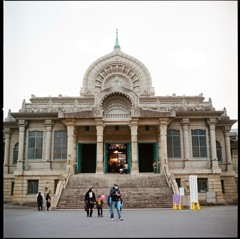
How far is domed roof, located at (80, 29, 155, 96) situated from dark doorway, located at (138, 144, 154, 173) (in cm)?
846

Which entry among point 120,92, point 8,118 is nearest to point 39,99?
point 8,118

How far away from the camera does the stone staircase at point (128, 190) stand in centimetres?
2297

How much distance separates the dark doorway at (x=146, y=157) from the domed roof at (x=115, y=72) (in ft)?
27.8

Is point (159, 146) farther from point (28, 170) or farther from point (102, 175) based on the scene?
point (28, 170)

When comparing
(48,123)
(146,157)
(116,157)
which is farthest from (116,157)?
(48,123)

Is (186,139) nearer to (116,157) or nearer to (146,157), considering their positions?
(146,157)

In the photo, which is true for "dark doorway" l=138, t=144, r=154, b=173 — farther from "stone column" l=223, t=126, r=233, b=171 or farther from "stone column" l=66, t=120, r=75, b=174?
"stone column" l=66, t=120, r=75, b=174

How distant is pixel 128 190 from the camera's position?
24.9 m

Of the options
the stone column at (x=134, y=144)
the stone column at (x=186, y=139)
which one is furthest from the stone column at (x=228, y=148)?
the stone column at (x=134, y=144)

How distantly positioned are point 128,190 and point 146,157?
10.3 metres

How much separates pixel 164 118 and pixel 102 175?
7.77 m

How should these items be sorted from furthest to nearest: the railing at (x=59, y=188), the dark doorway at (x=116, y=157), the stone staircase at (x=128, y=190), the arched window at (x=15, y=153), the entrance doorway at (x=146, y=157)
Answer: the dark doorway at (x=116, y=157)
the entrance doorway at (x=146, y=157)
the arched window at (x=15, y=153)
the stone staircase at (x=128, y=190)
the railing at (x=59, y=188)

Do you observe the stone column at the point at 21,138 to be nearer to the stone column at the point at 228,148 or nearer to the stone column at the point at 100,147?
the stone column at the point at 100,147

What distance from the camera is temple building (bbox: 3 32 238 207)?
29969mm
